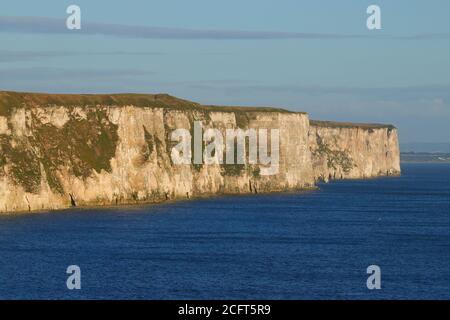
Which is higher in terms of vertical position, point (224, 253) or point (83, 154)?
point (83, 154)

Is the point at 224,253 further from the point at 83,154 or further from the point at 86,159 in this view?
the point at 83,154

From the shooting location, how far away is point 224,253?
10006 cm

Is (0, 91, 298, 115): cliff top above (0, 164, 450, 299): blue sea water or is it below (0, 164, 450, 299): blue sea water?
above

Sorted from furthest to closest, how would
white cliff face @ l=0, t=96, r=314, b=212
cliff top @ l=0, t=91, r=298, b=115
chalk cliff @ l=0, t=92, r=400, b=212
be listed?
1. cliff top @ l=0, t=91, r=298, b=115
2. chalk cliff @ l=0, t=92, r=400, b=212
3. white cliff face @ l=0, t=96, r=314, b=212

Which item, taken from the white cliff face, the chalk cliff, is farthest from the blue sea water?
the chalk cliff

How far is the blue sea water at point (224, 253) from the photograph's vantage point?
75.7m

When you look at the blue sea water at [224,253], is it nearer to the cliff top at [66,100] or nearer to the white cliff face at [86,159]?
the white cliff face at [86,159]

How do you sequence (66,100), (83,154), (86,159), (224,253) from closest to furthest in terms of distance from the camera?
(224,253)
(86,159)
(83,154)
(66,100)

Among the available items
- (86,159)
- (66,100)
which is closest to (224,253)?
(86,159)

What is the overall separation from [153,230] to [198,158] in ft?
245

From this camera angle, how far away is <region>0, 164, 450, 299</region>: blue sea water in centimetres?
7569

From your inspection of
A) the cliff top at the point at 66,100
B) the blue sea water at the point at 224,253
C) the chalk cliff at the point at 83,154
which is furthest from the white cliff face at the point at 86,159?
the blue sea water at the point at 224,253

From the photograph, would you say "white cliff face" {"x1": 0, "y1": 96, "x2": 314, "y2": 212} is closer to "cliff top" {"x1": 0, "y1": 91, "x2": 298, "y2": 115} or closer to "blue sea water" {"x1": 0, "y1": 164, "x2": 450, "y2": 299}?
"cliff top" {"x1": 0, "y1": 91, "x2": 298, "y2": 115}

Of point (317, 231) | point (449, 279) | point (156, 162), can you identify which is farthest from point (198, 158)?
point (449, 279)
